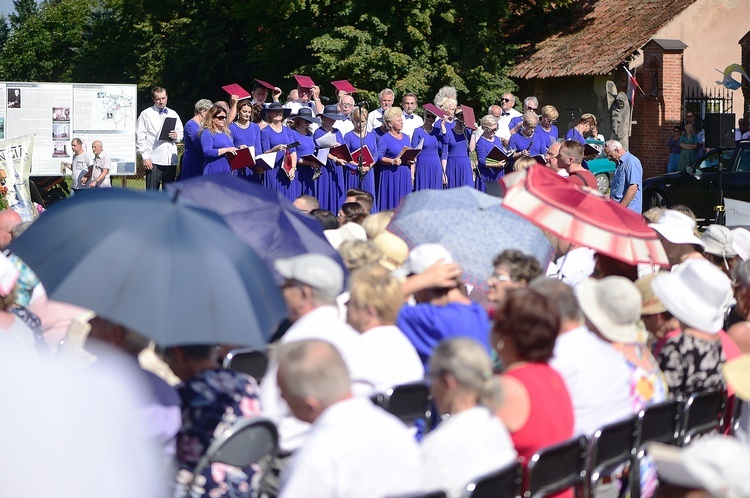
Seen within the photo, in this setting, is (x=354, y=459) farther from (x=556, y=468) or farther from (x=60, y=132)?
(x=60, y=132)

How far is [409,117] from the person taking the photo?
721 inches

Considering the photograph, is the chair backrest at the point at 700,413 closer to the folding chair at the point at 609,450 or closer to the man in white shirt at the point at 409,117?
the folding chair at the point at 609,450

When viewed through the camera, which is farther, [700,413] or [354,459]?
[700,413]

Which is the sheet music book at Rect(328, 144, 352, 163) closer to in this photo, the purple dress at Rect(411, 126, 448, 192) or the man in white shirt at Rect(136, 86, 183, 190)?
the purple dress at Rect(411, 126, 448, 192)

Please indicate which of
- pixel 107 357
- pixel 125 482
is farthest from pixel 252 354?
pixel 125 482

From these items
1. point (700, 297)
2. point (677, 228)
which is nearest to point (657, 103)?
point (677, 228)

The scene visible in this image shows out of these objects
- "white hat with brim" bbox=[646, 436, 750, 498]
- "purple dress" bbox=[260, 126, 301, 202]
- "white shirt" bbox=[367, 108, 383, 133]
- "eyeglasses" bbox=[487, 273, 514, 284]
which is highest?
"white hat with brim" bbox=[646, 436, 750, 498]

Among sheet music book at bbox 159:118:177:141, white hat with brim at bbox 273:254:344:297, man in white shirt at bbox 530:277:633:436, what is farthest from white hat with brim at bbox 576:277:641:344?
sheet music book at bbox 159:118:177:141

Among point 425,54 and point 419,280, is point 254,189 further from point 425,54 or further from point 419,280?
point 425,54

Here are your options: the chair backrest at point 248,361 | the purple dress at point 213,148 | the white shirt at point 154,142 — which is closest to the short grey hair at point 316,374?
the chair backrest at point 248,361

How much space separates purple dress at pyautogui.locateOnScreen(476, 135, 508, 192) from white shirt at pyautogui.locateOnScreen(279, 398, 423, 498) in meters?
14.0

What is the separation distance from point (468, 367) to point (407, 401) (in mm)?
1283

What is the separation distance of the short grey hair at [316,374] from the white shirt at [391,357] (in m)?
1.39

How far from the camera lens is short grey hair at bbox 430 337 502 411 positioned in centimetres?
427
